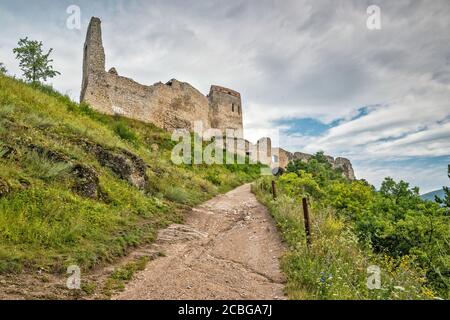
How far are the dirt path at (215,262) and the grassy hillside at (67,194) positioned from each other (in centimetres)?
89

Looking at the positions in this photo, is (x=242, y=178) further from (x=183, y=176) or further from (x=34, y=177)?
(x=34, y=177)

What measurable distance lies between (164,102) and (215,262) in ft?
86.2

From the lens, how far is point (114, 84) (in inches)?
1059

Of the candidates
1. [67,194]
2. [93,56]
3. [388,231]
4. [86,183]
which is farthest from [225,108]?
[67,194]

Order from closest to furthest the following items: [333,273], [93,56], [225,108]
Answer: [333,273]
[93,56]
[225,108]

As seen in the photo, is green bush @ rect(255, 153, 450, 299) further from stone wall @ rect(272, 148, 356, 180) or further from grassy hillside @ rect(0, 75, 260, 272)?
stone wall @ rect(272, 148, 356, 180)

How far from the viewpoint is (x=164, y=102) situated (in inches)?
1254

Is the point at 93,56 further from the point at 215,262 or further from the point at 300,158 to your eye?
the point at 300,158

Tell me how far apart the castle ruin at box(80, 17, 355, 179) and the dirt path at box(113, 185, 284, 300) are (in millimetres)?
17431

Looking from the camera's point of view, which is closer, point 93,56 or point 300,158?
point 93,56

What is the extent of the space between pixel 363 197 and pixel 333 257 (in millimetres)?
9287

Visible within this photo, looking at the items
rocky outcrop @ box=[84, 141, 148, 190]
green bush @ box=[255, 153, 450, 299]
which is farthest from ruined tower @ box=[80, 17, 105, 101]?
green bush @ box=[255, 153, 450, 299]

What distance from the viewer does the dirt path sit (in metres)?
5.44

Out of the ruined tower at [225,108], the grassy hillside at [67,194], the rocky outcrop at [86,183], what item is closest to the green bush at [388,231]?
the grassy hillside at [67,194]
